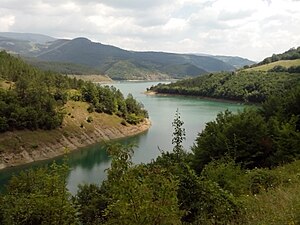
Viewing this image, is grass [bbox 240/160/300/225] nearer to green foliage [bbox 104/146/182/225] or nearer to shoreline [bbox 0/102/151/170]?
green foliage [bbox 104/146/182/225]

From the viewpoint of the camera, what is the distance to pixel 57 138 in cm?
5628

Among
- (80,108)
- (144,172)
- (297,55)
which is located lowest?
(80,108)

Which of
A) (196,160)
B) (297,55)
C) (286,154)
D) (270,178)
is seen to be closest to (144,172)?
(270,178)

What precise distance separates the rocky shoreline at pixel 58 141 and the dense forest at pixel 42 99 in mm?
1955

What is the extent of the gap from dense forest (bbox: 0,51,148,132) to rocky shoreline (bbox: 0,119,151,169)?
77.0 inches

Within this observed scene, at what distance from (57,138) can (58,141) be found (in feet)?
2.12

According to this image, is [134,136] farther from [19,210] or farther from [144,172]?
[144,172]

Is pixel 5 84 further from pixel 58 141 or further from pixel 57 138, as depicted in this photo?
pixel 58 141

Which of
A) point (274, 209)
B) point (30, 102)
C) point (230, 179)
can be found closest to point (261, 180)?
point (230, 179)

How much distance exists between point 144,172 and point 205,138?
16750 millimetres

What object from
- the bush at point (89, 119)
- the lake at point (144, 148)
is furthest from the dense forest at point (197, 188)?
the bush at point (89, 119)

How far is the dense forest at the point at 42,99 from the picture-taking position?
55250 mm

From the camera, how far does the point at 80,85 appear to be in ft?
265

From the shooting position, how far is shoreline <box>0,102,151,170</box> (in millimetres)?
48719
